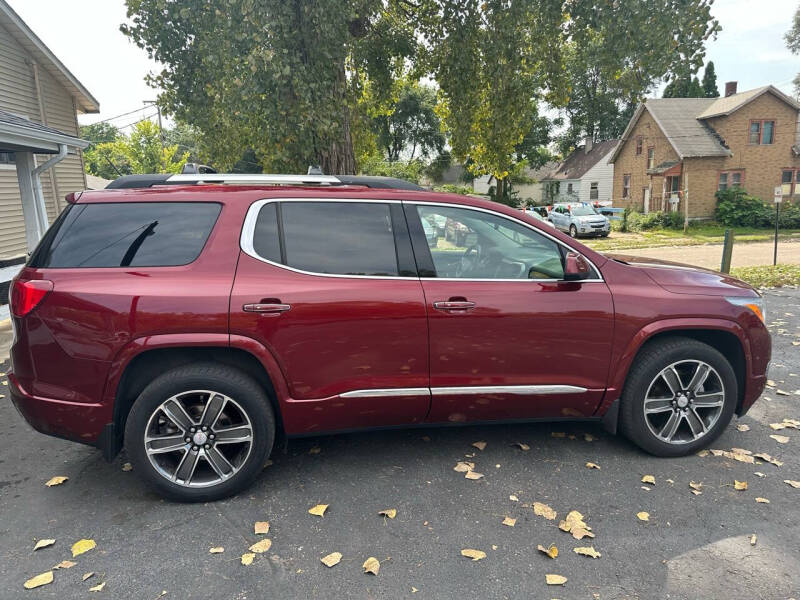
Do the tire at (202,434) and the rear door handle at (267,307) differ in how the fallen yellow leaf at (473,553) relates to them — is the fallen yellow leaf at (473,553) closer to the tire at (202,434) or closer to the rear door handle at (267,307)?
the tire at (202,434)

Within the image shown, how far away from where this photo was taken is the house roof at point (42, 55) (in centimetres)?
1291

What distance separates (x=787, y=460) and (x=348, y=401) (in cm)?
303

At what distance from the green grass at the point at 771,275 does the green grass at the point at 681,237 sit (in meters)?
8.62

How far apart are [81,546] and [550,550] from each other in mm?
2413

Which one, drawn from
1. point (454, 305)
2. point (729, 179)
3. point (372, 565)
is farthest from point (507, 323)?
point (729, 179)

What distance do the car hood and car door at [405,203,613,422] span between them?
1.49 feet

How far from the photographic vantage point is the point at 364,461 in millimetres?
3674

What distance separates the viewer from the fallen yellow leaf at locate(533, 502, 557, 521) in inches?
118

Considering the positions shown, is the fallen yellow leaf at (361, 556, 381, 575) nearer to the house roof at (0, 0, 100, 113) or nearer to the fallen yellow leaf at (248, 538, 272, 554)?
the fallen yellow leaf at (248, 538, 272, 554)

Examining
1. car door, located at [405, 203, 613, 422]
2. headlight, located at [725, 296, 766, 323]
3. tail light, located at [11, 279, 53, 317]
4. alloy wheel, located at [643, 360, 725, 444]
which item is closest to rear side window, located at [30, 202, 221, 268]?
tail light, located at [11, 279, 53, 317]

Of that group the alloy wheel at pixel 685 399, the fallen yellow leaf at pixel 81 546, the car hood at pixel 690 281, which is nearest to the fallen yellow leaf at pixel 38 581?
the fallen yellow leaf at pixel 81 546

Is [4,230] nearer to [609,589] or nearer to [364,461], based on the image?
[364,461]

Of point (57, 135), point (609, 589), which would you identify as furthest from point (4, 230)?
point (609, 589)

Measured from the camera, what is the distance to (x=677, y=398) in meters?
3.63
